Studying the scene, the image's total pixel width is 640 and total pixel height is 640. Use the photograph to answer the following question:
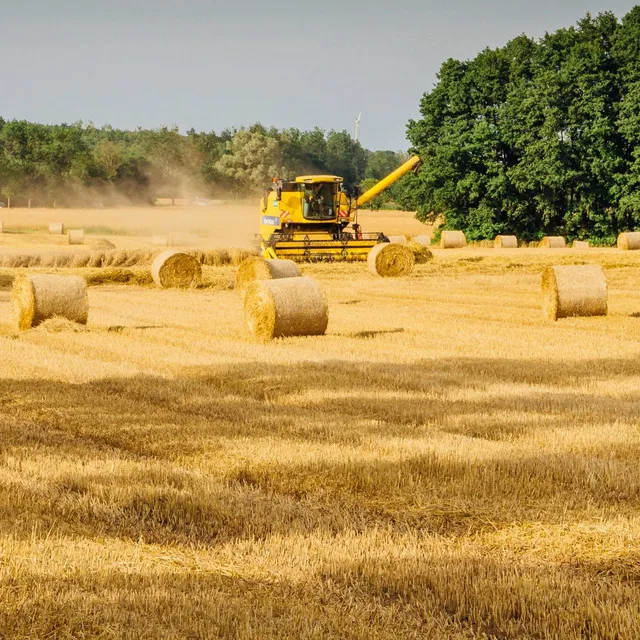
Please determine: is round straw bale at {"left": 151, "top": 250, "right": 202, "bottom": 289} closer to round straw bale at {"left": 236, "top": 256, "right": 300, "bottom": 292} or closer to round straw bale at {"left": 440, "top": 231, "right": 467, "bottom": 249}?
round straw bale at {"left": 236, "top": 256, "right": 300, "bottom": 292}

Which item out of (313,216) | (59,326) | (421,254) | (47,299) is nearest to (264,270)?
(47,299)

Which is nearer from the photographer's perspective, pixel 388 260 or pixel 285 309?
pixel 285 309

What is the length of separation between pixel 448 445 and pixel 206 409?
253 centimetres

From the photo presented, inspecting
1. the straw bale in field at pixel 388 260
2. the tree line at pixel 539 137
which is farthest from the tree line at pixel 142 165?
the straw bale in field at pixel 388 260

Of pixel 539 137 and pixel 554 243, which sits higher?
pixel 539 137

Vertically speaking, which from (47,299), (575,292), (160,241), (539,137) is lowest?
(575,292)

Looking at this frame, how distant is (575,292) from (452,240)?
27164 millimetres

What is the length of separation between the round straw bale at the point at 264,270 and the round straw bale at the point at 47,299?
4.42 meters

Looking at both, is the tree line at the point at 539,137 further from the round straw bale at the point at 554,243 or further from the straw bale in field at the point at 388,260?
the straw bale in field at the point at 388,260

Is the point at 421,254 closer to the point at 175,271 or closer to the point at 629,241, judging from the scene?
the point at 175,271

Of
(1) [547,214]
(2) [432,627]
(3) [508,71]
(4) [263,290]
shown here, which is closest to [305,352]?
(4) [263,290]

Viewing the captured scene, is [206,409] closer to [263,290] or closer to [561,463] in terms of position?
[561,463]

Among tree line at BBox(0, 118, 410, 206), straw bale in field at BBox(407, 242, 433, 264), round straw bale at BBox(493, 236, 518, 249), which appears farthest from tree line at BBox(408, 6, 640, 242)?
tree line at BBox(0, 118, 410, 206)

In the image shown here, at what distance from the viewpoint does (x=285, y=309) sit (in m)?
14.8
